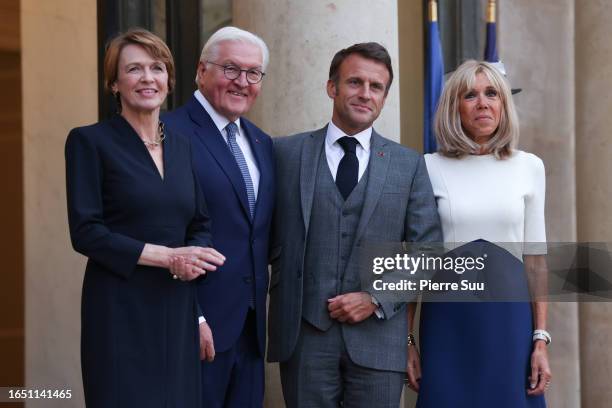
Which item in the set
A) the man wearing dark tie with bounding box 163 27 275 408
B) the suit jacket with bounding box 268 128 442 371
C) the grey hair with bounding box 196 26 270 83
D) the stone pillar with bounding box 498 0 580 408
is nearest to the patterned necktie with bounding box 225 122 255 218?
the man wearing dark tie with bounding box 163 27 275 408

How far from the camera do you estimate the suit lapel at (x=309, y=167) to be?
14.8ft

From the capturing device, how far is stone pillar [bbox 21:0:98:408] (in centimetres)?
591

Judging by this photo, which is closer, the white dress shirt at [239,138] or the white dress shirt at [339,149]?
the white dress shirt at [239,138]

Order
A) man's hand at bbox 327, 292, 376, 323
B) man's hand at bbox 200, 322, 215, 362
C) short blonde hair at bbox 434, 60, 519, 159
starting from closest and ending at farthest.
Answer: man's hand at bbox 200, 322, 215, 362
man's hand at bbox 327, 292, 376, 323
short blonde hair at bbox 434, 60, 519, 159

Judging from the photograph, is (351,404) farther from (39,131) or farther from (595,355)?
(595,355)

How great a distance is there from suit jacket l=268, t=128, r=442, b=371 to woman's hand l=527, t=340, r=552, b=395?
23.0 inches

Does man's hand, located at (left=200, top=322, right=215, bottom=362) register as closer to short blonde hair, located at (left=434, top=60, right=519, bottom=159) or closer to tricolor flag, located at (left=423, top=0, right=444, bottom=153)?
short blonde hair, located at (left=434, top=60, right=519, bottom=159)

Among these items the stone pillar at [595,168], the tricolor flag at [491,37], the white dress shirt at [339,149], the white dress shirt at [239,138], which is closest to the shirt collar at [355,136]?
the white dress shirt at [339,149]

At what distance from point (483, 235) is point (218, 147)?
4.01 feet

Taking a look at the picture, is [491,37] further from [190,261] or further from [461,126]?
[190,261]

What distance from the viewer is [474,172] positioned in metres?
4.85

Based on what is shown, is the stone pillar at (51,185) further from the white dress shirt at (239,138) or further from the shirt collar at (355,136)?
the shirt collar at (355,136)

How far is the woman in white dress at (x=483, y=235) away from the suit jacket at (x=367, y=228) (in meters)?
0.19

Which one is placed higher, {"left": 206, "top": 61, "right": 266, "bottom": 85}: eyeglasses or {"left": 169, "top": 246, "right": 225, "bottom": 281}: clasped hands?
{"left": 206, "top": 61, "right": 266, "bottom": 85}: eyeglasses
